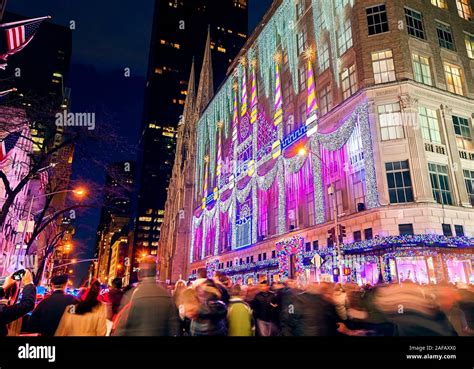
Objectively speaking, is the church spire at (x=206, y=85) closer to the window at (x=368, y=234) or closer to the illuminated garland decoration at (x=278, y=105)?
the illuminated garland decoration at (x=278, y=105)

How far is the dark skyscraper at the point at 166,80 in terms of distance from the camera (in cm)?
16100

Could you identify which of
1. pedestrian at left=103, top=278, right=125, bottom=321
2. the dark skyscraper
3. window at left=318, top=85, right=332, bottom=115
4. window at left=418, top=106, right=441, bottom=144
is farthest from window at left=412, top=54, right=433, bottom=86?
the dark skyscraper

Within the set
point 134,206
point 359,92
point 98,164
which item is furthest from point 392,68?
point 134,206

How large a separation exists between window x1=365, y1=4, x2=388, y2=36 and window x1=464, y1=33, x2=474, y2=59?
1016 centimetres

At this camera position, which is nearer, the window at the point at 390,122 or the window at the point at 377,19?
the window at the point at 390,122

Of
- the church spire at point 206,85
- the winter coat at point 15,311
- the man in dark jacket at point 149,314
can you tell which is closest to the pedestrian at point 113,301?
the winter coat at point 15,311

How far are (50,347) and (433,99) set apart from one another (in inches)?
1194

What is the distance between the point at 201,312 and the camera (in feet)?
17.9

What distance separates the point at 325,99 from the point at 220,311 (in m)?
29.7

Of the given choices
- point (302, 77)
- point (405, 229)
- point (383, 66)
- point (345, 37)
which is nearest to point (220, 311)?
point (405, 229)

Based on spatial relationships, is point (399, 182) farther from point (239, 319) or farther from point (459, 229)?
point (239, 319)

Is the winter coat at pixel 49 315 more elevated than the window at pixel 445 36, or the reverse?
the window at pixel 445 36

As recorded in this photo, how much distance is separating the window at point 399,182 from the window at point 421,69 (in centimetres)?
807

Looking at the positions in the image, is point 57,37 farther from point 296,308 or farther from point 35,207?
point 296,308
